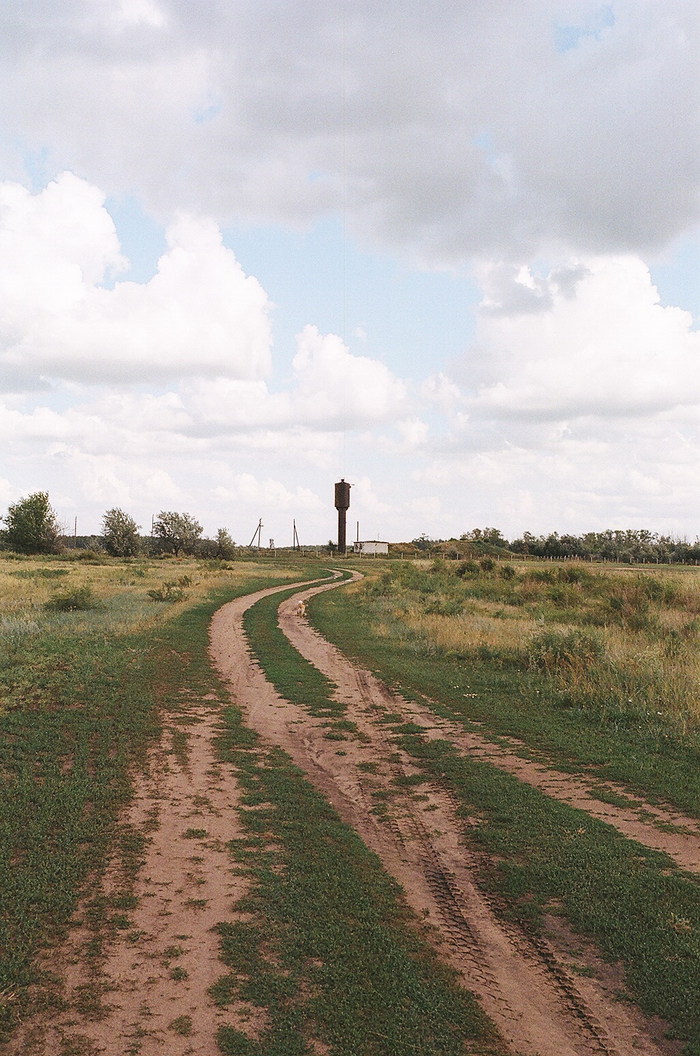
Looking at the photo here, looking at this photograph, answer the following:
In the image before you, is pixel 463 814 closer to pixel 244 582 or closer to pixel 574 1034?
pixel 574 1034

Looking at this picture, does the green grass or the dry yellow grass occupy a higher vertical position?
the dry yellow grass

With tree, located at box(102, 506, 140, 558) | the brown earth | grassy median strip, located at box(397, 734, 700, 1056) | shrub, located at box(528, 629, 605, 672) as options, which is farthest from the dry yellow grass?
tree, located at box(102, 506, 140, 558)

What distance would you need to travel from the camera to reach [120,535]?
85.4m

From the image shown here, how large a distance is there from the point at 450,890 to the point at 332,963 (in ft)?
5.19

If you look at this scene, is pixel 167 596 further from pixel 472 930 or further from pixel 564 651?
pixel 472 930

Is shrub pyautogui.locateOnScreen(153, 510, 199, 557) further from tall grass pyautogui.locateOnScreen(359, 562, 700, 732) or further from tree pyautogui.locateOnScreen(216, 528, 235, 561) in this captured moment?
tall grass pyautogui.locateOnScreen(359, 562, 700, 732)

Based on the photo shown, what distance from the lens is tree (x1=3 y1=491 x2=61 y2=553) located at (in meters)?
83.0

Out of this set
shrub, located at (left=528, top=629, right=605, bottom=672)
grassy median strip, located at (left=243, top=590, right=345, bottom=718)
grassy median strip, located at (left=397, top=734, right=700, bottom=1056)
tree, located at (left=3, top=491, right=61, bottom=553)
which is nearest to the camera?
grassy median strip, located at (left=397, top=734, right=700, bottom=1056)

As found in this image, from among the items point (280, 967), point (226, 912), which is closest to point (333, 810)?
point (226, 912)

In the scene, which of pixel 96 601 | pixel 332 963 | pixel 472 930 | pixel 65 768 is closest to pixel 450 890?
pixel 472 930

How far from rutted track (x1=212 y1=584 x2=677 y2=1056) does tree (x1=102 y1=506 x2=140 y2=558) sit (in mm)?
76349

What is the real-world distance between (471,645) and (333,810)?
36.7ft

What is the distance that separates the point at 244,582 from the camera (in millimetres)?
45812

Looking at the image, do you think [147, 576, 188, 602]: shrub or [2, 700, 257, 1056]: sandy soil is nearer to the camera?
[2, 700, 257, 1056]: sandy soil
